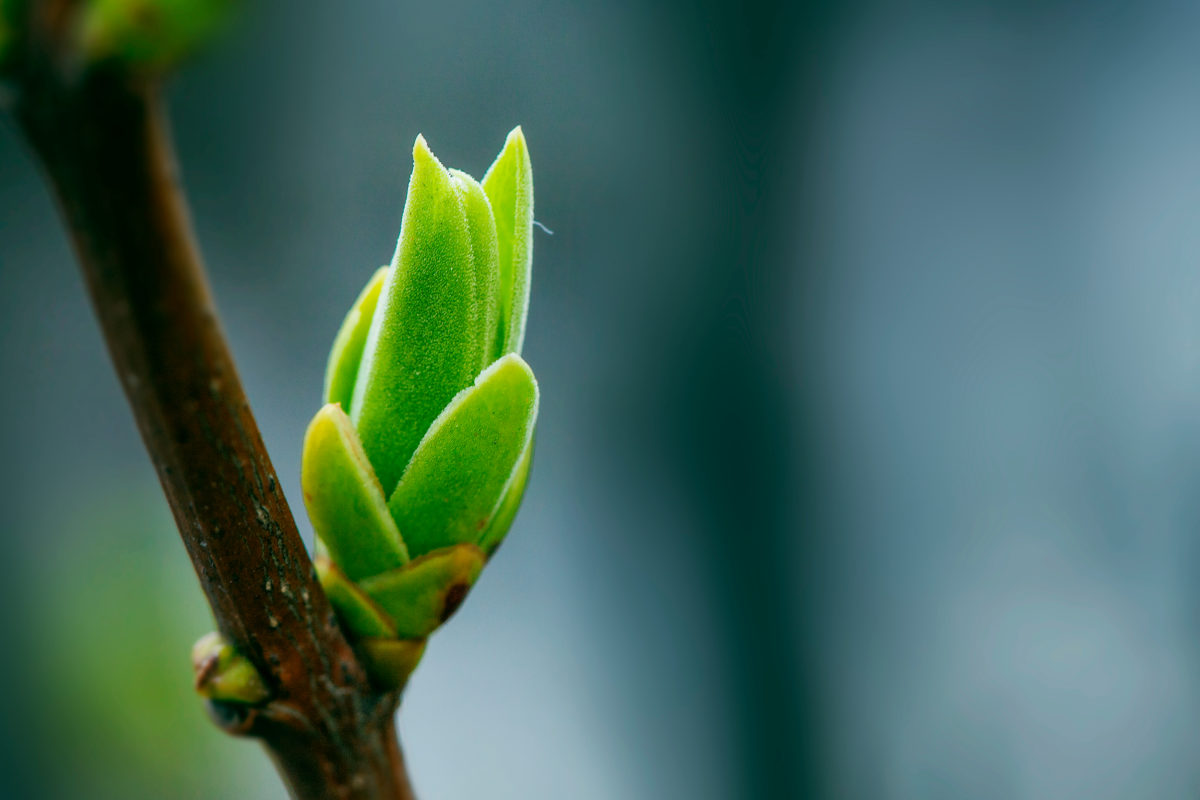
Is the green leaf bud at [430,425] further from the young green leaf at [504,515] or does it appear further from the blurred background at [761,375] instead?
the blurred background at [761,375]

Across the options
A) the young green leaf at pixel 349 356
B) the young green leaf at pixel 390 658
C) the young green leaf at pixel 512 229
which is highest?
the young green leaf at pixel 512 229

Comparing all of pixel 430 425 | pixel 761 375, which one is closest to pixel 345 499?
pixel 430 425

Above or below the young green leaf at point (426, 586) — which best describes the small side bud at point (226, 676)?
below

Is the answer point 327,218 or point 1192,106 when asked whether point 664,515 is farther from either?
point 1192,106

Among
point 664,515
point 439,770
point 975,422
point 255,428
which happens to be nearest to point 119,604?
point 439,770

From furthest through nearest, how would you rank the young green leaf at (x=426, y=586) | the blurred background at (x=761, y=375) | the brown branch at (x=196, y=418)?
the blurred background at (x=761, y=375)
the young green leaf at (x=426, y=586)
the brown branch at (x=196, y=418)

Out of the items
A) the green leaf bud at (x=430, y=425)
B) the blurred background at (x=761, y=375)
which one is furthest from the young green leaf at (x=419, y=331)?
the blurred background at (x=761, y=375)

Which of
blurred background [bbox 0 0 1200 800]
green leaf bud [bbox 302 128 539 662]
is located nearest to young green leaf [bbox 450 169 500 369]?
green leaf bud [bbox 302 128 539 662]
